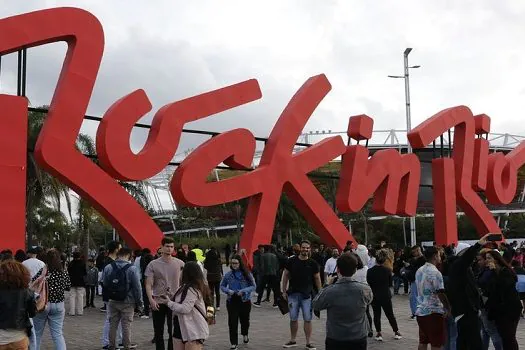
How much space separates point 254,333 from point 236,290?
1973 mm

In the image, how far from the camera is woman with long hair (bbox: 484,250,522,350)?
26.5 ft

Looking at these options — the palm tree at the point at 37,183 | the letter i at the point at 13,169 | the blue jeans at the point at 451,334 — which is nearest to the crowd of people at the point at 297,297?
the blue jeans at the point at 451,334

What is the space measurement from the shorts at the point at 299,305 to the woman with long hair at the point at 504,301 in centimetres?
297

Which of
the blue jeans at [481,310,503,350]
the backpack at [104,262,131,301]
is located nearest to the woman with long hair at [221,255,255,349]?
the backpack at [104,262,131,301]

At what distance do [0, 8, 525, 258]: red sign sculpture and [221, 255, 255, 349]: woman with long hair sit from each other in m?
3.54

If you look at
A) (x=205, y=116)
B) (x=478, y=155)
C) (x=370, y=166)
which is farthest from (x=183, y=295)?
(x=478, y=155)

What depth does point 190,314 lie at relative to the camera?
6973 mm

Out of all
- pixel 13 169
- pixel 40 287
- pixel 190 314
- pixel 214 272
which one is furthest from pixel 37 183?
pixel 190 314

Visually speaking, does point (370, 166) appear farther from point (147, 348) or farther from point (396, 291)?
point (147, 348)

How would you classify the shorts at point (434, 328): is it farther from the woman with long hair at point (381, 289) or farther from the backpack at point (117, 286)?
the backpack at point (117, 286)

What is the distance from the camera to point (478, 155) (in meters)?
21.0

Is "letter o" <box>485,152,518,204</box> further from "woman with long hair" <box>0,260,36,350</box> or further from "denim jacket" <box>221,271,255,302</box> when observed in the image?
"woman with long hair" <box>0,260,36,350</box>

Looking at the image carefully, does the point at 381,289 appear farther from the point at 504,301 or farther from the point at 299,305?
the point at 504,301

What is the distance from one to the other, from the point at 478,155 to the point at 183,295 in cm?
1605
